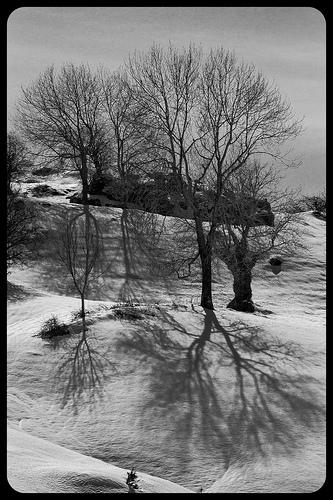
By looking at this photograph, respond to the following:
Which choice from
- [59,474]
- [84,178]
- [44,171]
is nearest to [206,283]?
[59,474]

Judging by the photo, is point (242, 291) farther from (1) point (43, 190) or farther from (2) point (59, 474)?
(1) point (43, 190)

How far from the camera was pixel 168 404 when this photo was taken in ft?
41.1

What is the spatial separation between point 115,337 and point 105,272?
849 centimetres

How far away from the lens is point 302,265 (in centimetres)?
2698

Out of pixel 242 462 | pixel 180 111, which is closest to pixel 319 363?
pixel 242 462

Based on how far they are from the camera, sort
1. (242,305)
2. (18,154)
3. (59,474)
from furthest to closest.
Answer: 1. (18,154)
2. (242,305)
3. (59,474)

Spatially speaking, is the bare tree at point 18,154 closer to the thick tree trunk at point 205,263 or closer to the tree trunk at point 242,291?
the thick tree trunk at point 205,263

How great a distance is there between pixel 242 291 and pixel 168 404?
8746 millimetres

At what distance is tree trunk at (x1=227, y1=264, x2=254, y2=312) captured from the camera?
66.5 ft

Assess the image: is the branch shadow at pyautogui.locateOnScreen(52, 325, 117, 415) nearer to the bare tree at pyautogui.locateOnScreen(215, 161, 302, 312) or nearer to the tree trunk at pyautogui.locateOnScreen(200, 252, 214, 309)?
the tree trunk at pyautogui.locateOnScreen(200, 252, 214, 309)

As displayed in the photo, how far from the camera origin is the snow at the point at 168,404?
997 cm

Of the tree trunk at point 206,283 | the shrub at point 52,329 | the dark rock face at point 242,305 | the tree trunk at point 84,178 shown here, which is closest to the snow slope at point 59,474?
the shrub at point 52,329

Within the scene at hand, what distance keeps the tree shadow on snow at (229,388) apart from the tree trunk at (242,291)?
134 inches
